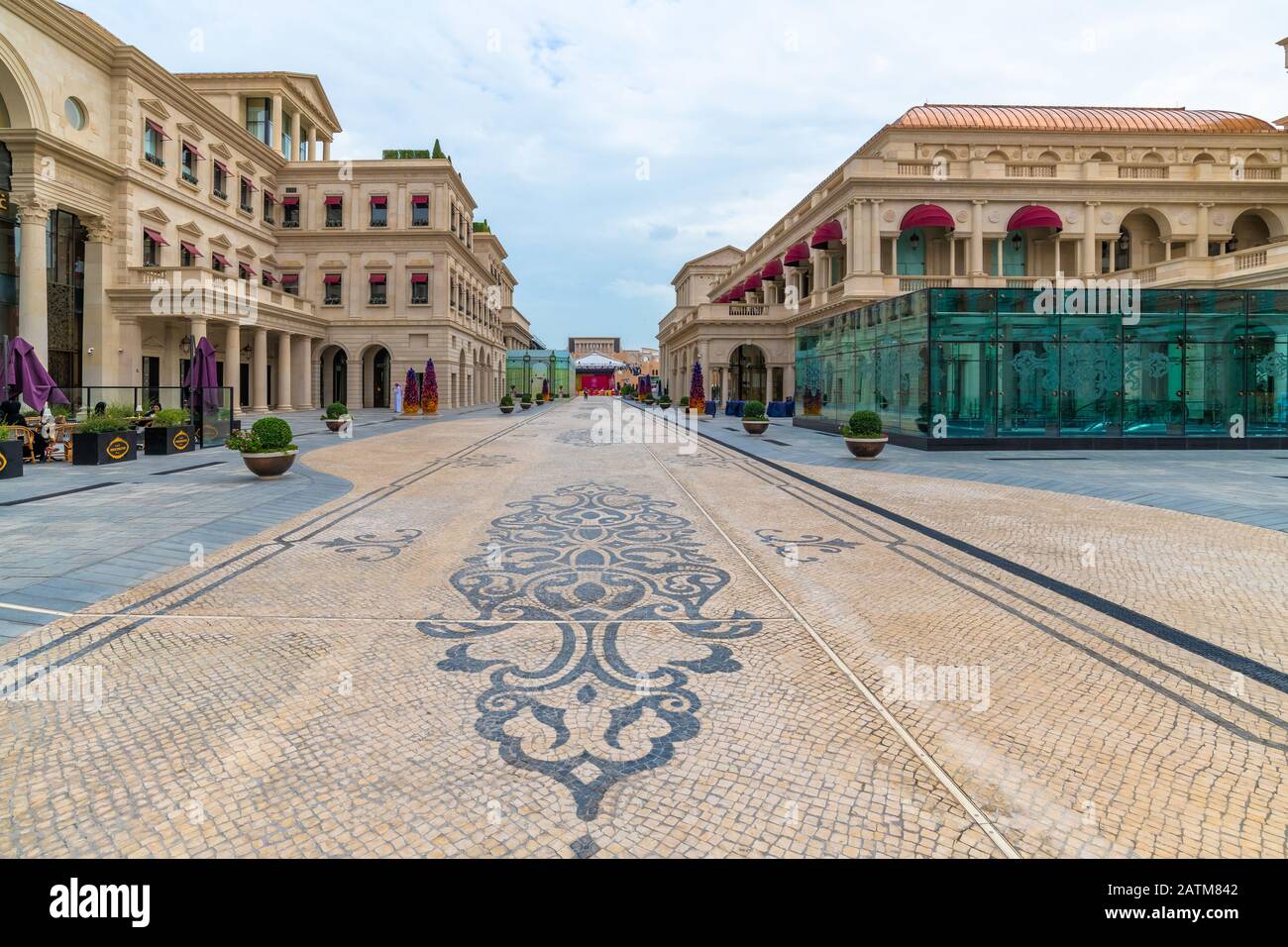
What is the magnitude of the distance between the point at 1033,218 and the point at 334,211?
43.8m

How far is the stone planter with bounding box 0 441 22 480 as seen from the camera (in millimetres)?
13227

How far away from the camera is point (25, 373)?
55.4ft

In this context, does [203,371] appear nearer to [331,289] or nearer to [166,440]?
[166,440]

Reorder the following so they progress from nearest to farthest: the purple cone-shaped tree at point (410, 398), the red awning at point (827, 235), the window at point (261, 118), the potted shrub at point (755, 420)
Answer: the potted shrub at point (755, 420) < the red awning at point (827, 235) < the purple cone-shaped tree at point (410, 398) < the window at point (261, 118)

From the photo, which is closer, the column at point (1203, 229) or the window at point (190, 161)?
the window at point (190, 161)

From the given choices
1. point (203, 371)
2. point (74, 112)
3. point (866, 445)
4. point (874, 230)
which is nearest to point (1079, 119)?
point (874, 230)

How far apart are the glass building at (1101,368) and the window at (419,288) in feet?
122

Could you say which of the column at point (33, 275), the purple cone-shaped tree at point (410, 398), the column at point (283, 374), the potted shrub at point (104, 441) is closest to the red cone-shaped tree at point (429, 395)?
the purple cone-shaped tree at point (410, 398)

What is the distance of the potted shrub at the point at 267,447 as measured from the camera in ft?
43.7

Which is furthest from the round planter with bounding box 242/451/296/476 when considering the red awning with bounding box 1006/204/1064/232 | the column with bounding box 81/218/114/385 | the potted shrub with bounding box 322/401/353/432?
the red awning with bounding box 1006/204/1064/232

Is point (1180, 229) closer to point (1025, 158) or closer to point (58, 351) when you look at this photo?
point (1025, 158)

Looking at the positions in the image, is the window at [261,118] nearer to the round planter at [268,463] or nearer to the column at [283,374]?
the column at [283,374]

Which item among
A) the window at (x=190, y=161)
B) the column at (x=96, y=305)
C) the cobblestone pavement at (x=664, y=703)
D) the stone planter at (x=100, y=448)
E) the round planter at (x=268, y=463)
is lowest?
the cobblestone pavement at (x=664, y=703)
